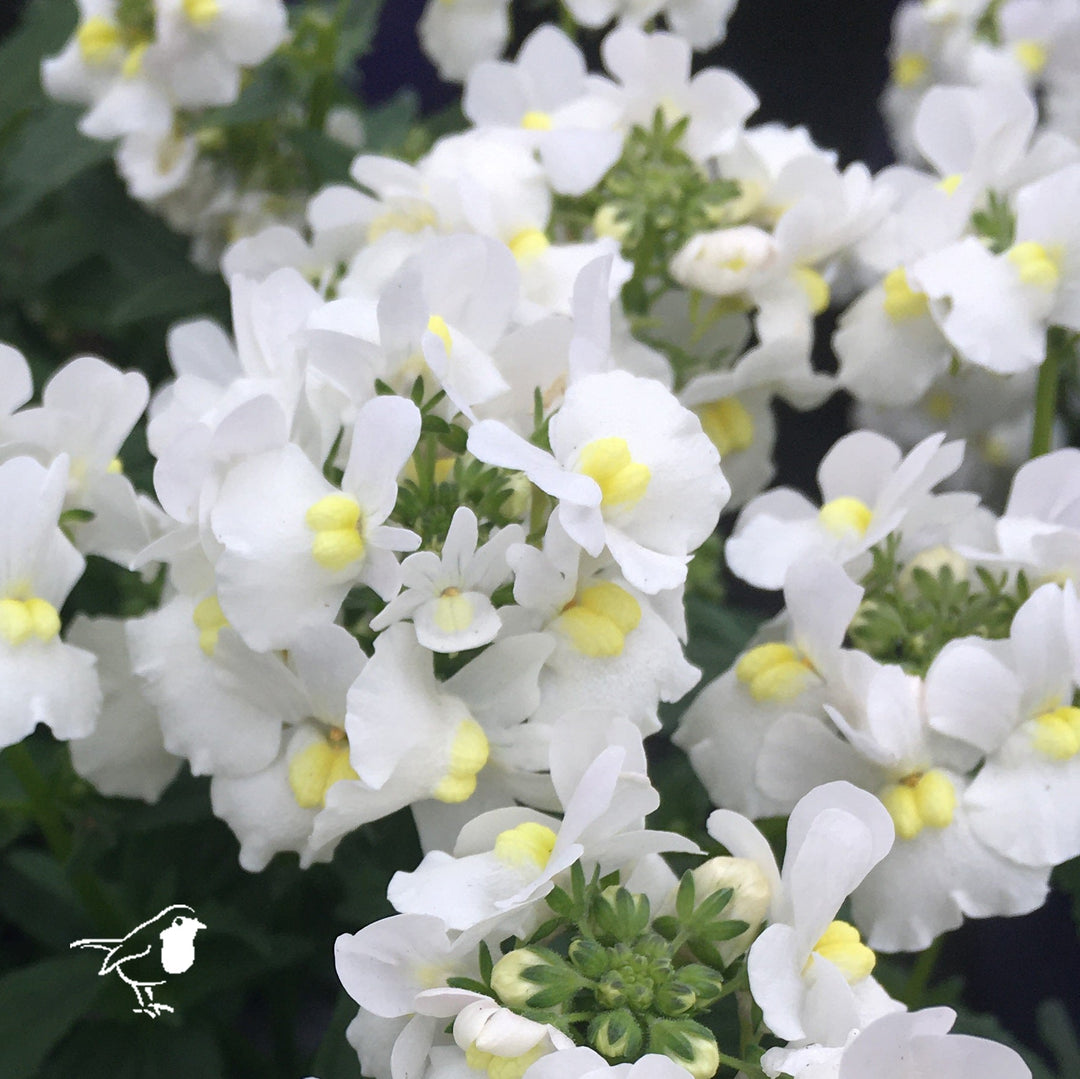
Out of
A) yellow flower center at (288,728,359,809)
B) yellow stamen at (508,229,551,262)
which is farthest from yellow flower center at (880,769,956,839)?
Answer: yellow stamen at (508,229,551,262)

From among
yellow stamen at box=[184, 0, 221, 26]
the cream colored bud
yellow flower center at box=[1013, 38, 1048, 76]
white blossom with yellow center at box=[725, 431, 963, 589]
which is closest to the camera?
white blossom with yellow center at box=[725, 431, 963, 589]

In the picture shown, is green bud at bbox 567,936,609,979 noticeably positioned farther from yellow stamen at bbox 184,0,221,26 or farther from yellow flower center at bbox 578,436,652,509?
yellow stamen at bbox 184,0,221,26

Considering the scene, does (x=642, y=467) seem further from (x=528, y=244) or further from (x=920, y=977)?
(x=920, y=977)

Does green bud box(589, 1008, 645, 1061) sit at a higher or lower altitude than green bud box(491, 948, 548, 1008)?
lower

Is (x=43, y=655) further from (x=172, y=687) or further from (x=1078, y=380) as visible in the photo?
(x=1078, y=380)

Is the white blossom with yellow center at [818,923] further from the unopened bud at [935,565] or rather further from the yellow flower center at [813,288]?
the yellow flower center at [813,288]

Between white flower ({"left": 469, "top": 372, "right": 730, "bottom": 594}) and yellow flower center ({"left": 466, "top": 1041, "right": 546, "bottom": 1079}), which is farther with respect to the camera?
white flower ({"left": 469, "top": 372, "right": 730, "bottom": 594})
